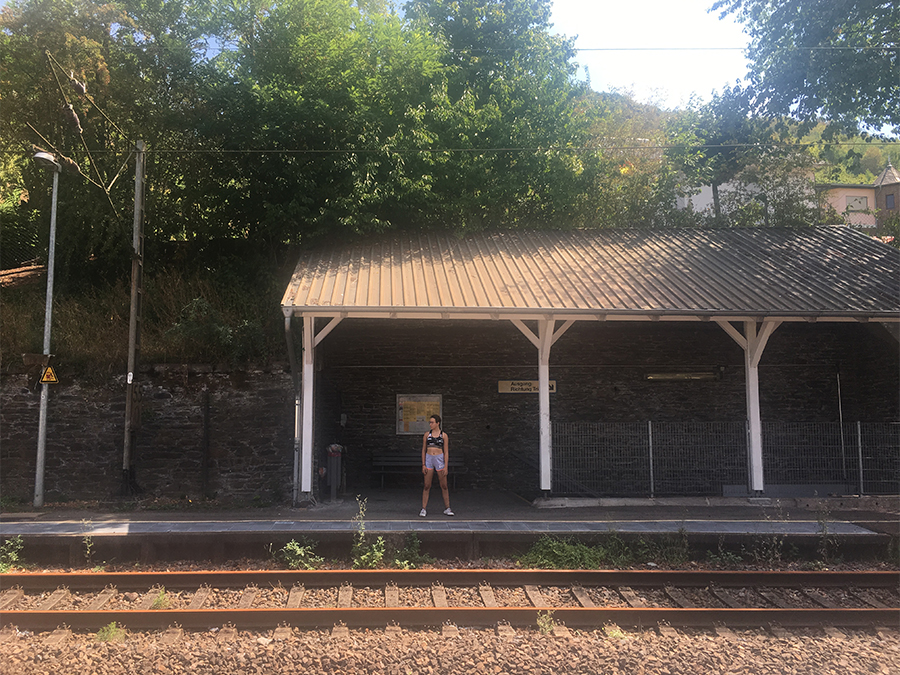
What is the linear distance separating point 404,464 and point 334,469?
7.60 feet

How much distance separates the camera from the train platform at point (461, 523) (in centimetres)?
747

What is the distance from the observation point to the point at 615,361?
44.6 feet

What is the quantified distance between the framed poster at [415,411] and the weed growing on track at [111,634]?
813 cm

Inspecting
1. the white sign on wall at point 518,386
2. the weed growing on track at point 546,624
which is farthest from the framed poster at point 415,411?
the weed growing on track at point 546,624

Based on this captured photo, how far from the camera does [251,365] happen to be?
11.0m

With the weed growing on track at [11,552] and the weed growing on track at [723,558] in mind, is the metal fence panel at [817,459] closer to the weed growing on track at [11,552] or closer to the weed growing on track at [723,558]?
the weed growing on track at [723,558]

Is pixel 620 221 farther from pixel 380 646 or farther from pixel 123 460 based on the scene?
pixel 380 646

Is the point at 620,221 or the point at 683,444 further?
the point at 620,221

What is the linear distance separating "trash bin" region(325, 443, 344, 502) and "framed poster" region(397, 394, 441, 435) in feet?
8.58

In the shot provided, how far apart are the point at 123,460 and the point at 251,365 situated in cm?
273

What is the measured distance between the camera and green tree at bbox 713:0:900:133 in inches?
583

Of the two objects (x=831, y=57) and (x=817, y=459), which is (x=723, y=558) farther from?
(x=831, y=57)

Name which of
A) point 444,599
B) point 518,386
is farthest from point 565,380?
point 444,599

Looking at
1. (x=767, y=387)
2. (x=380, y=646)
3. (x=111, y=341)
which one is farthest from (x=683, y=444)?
(x=111, y=341)
